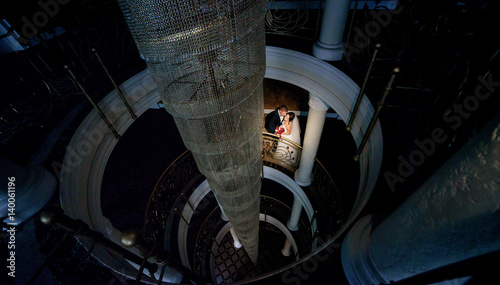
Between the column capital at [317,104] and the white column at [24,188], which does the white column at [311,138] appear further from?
the white column at [24,188]

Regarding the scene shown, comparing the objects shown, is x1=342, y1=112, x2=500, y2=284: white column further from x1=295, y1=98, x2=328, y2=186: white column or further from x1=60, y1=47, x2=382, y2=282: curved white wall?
x1=295, y1=98, x2=328, y2=186: white column

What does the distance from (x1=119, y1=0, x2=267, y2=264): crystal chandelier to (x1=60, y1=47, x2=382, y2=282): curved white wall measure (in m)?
1.87

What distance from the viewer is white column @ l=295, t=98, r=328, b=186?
453 centimetres

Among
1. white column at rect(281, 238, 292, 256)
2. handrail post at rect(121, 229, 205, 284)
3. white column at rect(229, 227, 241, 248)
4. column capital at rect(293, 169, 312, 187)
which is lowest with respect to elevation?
white column at rect(281, 238, 292, 256)

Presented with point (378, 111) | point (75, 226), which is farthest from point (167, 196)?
point (378, 111)

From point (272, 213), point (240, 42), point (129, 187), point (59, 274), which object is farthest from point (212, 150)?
point (272, 213)

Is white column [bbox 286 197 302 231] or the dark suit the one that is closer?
the dark suit

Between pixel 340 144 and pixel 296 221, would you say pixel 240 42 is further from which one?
pixel 296 221

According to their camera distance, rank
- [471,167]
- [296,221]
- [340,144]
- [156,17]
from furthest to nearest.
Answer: [296,221]
[340,144]
[156,17]
[471,167]

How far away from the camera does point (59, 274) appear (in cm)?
262

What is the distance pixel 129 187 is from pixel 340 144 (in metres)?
6.09

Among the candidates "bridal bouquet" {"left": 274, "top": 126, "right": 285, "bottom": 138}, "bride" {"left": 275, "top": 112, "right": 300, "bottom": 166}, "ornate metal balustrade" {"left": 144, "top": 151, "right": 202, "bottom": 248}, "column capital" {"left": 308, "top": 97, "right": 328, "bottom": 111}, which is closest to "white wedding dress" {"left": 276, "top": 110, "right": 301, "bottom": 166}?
"bride" {"left": 275, "top": 112, "right": 300, "bottom": 166}

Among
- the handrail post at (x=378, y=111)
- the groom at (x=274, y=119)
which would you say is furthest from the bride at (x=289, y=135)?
the handrail post at (x=378, y=111)

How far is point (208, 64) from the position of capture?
149 cm
